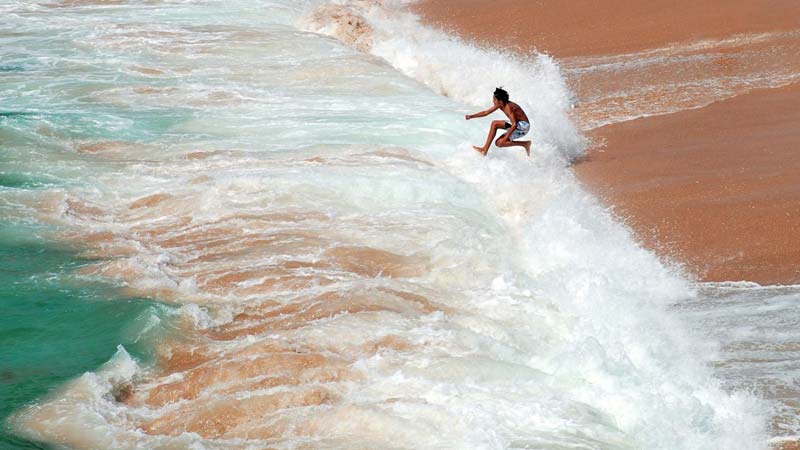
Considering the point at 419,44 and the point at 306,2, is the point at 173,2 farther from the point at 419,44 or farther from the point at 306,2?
the point at 419,44

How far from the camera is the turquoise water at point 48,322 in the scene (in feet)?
22.3

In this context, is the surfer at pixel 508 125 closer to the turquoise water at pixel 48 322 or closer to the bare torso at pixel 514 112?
the bare torso at pixel 514 112

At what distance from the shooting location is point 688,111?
1298 centimetres

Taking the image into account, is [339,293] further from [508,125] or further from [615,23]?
[615,23]

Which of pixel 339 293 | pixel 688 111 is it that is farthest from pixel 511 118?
pixel 339 293

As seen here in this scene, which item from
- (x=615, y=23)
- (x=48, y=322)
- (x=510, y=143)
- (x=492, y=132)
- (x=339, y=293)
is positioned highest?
(x=615, y=23)

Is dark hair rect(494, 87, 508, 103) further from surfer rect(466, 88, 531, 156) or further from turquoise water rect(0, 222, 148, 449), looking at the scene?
turquoise water rect(0, 222, 148, 449)

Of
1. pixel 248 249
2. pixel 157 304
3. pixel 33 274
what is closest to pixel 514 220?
pixel 248 249

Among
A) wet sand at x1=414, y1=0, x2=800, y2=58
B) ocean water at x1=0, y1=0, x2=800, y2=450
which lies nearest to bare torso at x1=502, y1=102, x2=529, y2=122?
ocean water at x1=0, y1=0, x2=800, y2=450

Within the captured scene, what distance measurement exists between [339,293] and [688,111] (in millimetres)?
6752

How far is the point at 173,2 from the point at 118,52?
4.69 m

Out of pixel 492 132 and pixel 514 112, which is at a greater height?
pixel 514 112

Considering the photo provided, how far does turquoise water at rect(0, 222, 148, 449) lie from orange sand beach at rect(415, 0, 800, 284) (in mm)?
4789

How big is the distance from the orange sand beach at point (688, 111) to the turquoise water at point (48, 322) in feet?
15.7
